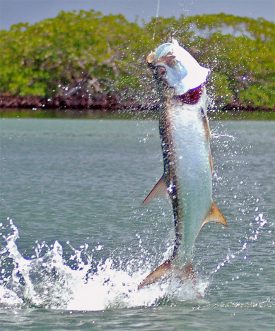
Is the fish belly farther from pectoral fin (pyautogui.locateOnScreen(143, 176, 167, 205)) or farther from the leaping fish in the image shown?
pectoral fin (pyautogui.locateOnScreen(143, 176, 167, 205))

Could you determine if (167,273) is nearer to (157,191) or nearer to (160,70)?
(157,191)

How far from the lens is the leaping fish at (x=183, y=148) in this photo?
30.8ft

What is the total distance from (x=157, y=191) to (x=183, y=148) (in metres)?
0.54

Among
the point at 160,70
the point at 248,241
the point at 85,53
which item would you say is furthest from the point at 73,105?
the point at 160,70

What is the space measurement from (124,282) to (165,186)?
3872mm

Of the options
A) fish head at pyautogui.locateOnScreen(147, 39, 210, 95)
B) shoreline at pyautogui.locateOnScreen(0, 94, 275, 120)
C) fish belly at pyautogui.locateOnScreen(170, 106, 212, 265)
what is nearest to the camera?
fish head at pyautogui.locateOnScreen(147, 39, 210, 95)

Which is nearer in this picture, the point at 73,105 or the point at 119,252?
the point at 119,252

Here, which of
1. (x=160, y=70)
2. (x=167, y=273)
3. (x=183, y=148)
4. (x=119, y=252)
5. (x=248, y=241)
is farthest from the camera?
(x=248, y=241)

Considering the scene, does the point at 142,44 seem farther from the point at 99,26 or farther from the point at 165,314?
the point at 165,314

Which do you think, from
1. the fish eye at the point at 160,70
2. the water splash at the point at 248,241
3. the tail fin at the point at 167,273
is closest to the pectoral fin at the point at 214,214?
the tail fin at the point at 167,273

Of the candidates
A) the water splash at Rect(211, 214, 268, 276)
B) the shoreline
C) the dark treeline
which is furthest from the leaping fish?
the dark treeline

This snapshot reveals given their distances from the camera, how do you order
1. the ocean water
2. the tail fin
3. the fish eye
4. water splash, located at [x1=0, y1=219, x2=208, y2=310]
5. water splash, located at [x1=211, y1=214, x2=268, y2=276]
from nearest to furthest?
the fish eye < the tail fin < the ocean water < water splash, located at [x1=0, y1=219, x2=208, y2=310] < water splash, located at [x1=211, y1=214, x2=268, y2=276]

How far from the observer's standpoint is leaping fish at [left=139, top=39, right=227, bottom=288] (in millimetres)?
9383

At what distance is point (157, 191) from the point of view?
10383 millimetres
